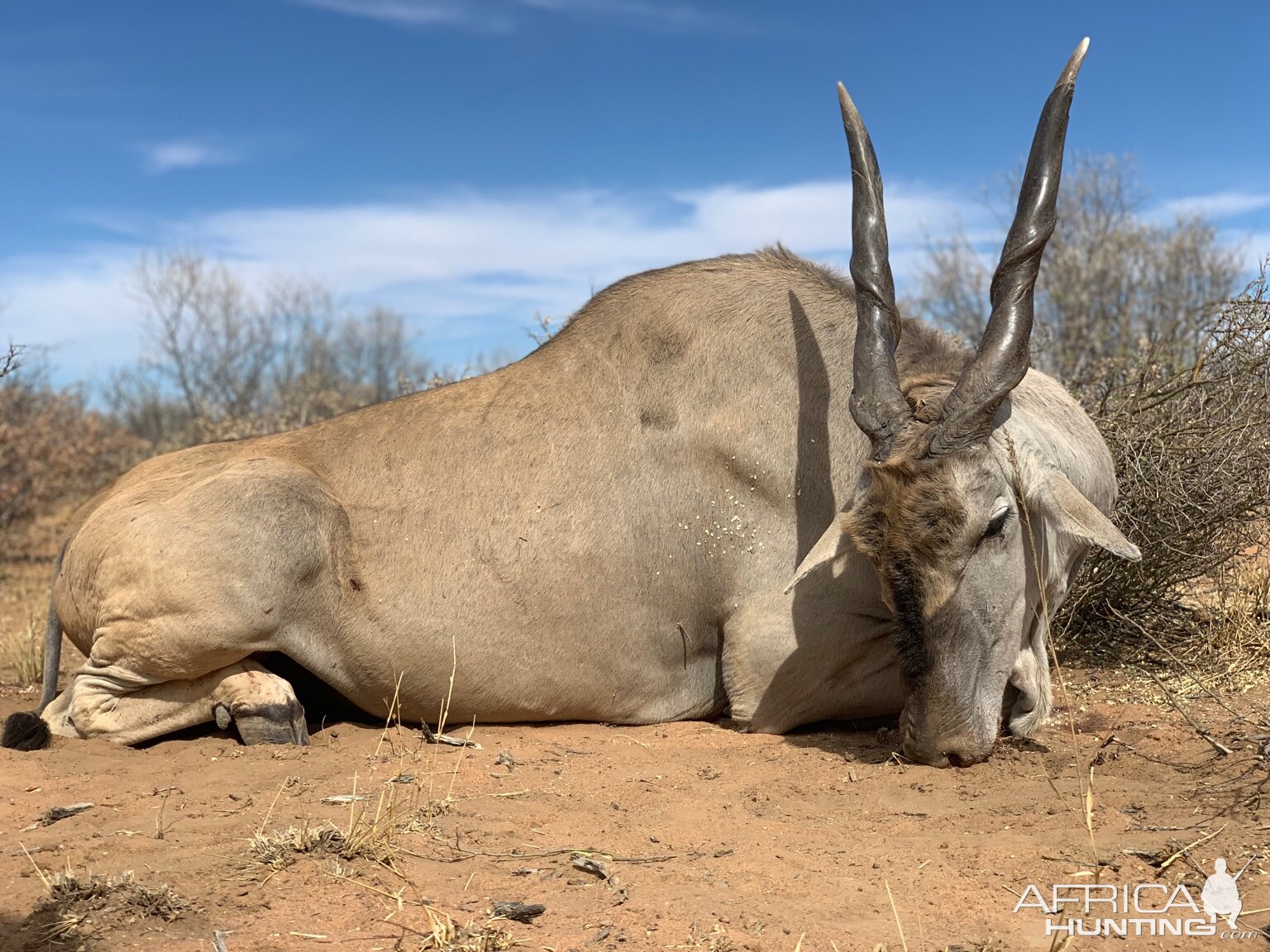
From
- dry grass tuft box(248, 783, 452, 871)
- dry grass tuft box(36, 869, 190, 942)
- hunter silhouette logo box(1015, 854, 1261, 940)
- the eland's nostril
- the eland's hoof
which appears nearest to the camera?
hunter silhouette logo box(1015, 854, 1261, 940)

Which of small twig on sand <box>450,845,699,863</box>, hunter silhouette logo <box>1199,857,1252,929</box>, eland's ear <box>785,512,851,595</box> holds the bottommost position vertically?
small twig on sand <box>450,845,699,863</box>

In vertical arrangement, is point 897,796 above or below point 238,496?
below

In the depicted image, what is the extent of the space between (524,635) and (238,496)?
137 centimetres

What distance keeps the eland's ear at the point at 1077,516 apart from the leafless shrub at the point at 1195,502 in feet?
5.63

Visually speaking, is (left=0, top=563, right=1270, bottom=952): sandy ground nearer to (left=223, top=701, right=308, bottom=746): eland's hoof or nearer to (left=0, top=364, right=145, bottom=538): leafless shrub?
(left=223, top=701, right=308, bottom=746): eland's hoof

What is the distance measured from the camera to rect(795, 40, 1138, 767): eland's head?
4.25 m

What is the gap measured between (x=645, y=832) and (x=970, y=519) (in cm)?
157

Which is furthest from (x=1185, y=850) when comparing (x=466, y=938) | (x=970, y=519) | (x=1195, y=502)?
(x=1195, y=502)

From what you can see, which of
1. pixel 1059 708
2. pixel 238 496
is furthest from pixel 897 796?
pixel 238 496

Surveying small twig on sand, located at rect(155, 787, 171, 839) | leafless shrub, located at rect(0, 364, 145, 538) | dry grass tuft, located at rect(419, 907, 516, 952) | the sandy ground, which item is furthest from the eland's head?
leafless shrub, located at rect(0, 364, 145, 538)

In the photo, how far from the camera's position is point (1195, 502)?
585 centimetres

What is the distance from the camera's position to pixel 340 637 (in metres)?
5.17

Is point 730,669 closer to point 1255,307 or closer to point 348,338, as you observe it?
point 1255,307

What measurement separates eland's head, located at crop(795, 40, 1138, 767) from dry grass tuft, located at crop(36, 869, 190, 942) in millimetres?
2463
